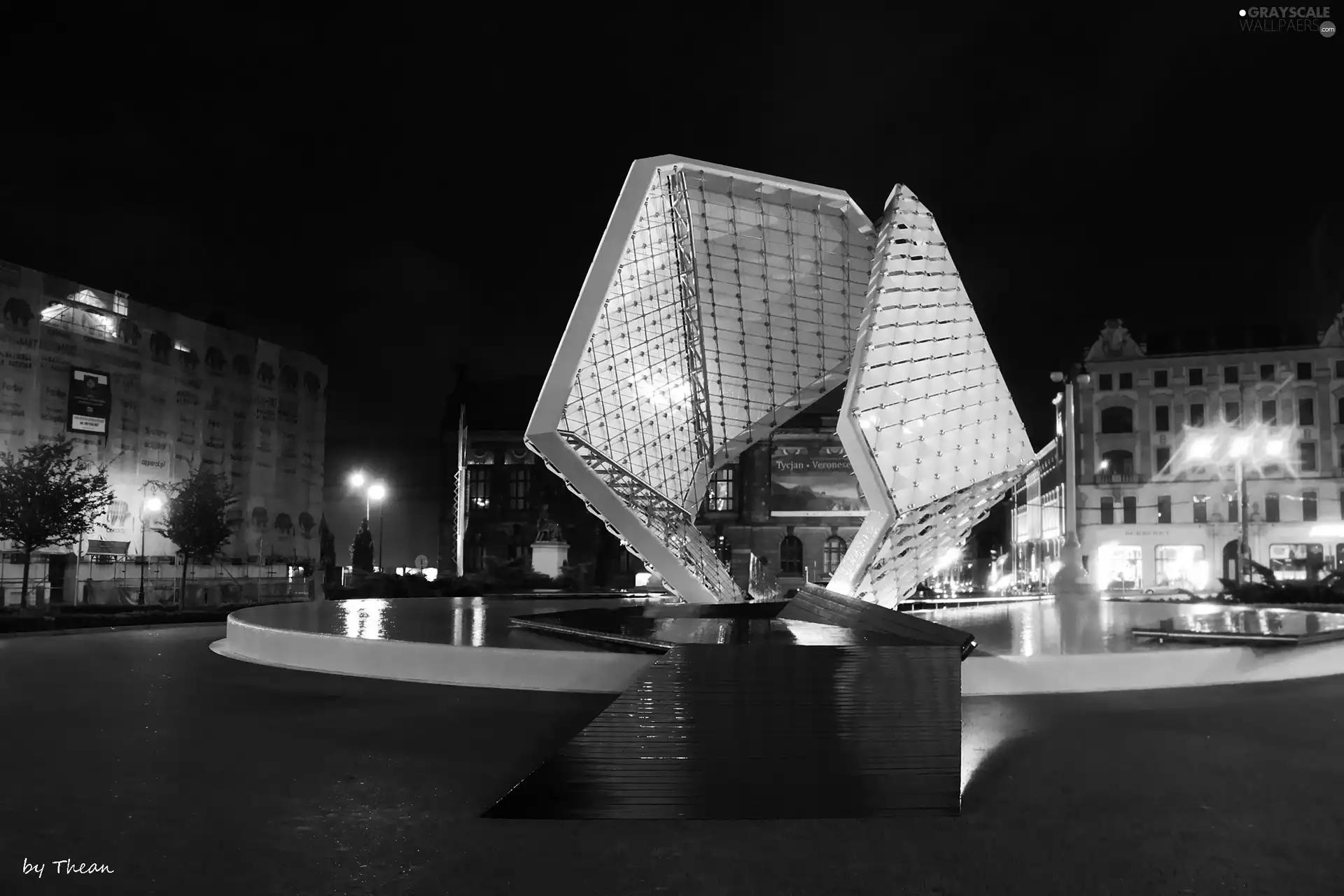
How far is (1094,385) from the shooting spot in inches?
2589

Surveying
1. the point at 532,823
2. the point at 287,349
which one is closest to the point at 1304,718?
the point at 532,823

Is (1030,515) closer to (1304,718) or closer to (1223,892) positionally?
(1304,718)

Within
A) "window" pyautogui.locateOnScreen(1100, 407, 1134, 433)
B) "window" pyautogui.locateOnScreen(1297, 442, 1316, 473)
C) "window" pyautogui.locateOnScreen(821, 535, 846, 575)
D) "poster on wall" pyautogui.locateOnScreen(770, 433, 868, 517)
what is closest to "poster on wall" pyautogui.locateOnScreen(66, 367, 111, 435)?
"poster on wall" pyautogui.locateOnScreen(770, 433, 868, 517)

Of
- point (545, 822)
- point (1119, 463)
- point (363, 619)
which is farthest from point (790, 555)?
point (545, 822)

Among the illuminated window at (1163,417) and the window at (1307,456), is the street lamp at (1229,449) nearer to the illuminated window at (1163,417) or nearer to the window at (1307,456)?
the window at (1307,456)

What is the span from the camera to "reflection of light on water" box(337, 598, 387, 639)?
1484 centimetres

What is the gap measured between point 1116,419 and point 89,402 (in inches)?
2301

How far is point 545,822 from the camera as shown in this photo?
21.2 feet

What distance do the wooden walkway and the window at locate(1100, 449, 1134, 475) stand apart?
62.6 meters

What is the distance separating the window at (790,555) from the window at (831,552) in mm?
1950

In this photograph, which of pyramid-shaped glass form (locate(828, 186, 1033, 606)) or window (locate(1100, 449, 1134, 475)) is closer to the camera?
pyramid-shaped glass form (locate(828, 186, 1033, 606))

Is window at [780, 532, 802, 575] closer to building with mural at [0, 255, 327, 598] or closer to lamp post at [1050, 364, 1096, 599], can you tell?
lamp post at [1050, 364, 1096, 599]

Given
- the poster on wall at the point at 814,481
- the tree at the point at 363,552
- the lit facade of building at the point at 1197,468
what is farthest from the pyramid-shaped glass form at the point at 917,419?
the poster on wall at the point at 814,481

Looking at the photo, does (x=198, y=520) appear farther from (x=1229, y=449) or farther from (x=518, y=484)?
(x=1229, y=449)
